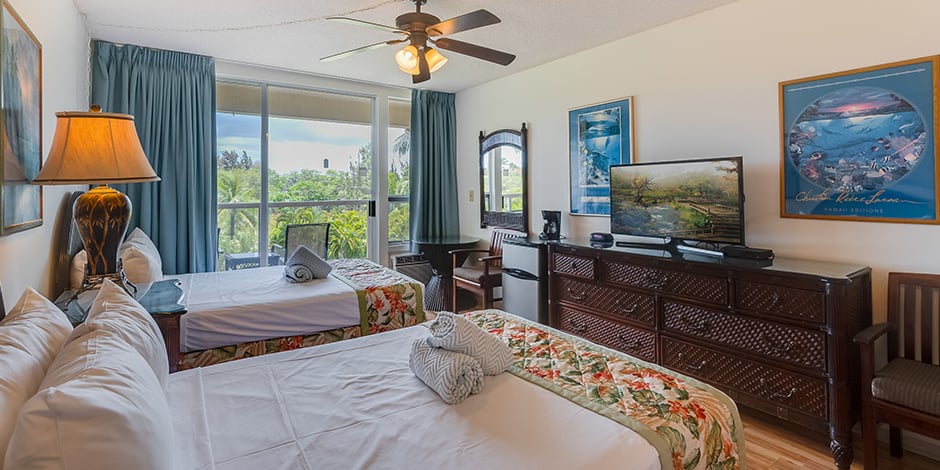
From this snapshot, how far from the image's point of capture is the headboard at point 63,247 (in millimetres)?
2502

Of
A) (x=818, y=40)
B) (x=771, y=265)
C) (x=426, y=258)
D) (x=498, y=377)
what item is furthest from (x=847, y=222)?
Result: (x=426, y=258)

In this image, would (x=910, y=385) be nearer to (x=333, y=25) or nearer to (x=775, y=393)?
(x=775, y=393)

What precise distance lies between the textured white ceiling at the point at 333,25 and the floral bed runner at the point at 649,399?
7.58 feet

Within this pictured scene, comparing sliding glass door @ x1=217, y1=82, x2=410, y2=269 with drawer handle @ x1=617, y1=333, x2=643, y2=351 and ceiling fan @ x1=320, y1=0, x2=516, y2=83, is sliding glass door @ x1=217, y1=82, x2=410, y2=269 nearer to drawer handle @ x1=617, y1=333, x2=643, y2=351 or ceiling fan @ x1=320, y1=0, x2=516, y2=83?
ceiling fan @ x1=320, y1=0, x2=516, y2=83

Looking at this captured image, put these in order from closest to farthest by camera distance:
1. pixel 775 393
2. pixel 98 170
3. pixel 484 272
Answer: pixel 98 170, pixel 775 393, pixel 484 272

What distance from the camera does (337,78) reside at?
16.2ft

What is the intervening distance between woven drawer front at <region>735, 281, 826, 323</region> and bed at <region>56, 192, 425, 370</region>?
6.73 feet

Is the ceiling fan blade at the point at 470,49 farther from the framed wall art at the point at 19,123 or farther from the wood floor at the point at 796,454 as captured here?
the wood floor at the point at 796,454

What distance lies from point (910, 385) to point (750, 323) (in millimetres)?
676

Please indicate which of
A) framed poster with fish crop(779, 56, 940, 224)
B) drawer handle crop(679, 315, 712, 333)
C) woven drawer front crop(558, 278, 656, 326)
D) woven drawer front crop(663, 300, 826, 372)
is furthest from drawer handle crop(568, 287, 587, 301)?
framed poster with fish crop(779, 56, 940, 224)

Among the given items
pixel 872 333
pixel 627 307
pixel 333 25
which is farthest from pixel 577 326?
pixel 333 25

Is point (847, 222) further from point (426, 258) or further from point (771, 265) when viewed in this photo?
point (426, 258)

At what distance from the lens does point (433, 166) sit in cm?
555

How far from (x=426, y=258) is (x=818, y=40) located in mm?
3962
